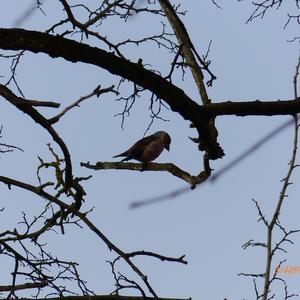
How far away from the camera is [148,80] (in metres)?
2.88

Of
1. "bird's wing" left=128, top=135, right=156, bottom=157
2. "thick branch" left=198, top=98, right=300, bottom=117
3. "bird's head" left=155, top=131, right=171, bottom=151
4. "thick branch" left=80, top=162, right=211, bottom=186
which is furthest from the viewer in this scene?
"bird's head" left=155, top=131, right=171, bottom=151

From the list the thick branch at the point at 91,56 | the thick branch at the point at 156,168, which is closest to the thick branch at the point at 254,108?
the thick branch at the point at 91,56

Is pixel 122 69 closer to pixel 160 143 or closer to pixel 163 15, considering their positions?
pixel 163 15

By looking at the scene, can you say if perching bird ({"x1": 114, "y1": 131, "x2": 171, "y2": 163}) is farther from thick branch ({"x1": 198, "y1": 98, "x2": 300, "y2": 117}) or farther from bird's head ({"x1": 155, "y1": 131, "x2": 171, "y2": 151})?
thick branch ({"x1": 198, "y1": 98, "x2": 300, "y2": 117})

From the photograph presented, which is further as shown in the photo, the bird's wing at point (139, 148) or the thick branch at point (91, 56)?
the bird's wing at point (139, 148)

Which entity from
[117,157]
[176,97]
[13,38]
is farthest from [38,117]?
[117,157]

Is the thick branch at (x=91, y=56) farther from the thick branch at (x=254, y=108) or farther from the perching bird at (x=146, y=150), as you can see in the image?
the perching bird at (x=146, y=150)

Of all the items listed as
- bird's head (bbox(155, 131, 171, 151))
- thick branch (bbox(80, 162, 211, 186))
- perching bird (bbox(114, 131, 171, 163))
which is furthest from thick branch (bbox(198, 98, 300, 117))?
bird's head (bbox(155, 131, 171, 151))

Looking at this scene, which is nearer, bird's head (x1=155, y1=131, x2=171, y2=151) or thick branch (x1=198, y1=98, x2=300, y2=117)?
thick branch (x1=198, y1=98, x2=300, y2=117)

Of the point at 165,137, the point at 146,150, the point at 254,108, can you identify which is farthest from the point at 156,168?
the point at 165,137

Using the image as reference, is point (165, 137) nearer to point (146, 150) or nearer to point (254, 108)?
point (146, 150)

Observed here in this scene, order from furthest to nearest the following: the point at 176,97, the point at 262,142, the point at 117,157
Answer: the point at 117,157 → the point at 176,97 → the point at 262,142

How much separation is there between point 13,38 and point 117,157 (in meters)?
5.18

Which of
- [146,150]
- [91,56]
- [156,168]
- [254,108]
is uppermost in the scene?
[146,150]
